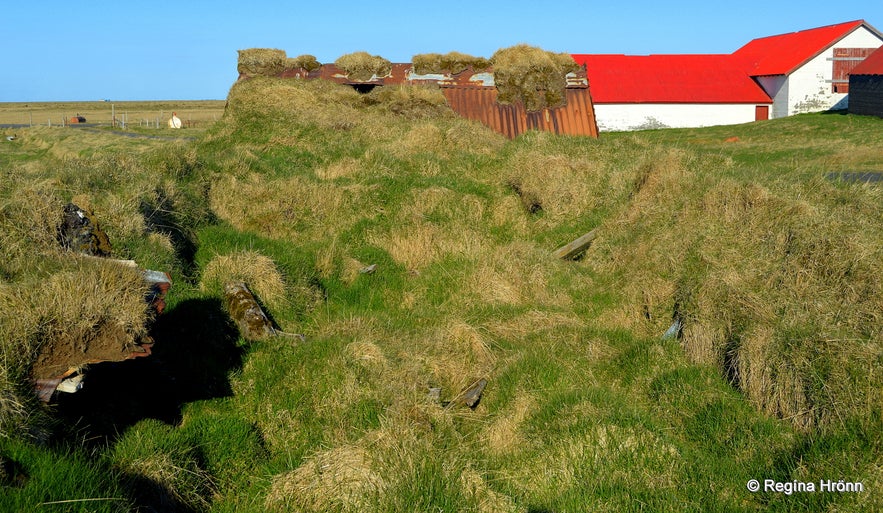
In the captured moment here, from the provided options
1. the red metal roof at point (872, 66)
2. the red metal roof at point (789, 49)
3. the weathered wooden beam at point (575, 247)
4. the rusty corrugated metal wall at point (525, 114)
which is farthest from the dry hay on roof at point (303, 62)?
the red metal roof at point (789, 49)

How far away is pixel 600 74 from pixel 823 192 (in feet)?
137

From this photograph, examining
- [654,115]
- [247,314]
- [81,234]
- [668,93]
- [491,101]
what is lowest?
[247,314]

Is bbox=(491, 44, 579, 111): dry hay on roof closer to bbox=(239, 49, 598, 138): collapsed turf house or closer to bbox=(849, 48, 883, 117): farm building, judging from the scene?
bbox=(239, 49, 598, 138): collapsed turf house

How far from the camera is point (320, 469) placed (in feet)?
16.4

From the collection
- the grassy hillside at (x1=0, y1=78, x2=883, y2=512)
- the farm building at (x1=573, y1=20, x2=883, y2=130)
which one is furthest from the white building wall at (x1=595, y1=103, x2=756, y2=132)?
the grassy hillside at (x1=0, y1=78, x2=883, y2=512)

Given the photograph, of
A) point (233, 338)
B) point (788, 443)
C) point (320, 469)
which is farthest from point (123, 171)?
point (788, 443)

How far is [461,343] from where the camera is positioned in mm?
7184

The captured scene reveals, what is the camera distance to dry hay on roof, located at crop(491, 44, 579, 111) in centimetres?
1645

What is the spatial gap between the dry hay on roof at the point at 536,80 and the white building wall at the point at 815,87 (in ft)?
121

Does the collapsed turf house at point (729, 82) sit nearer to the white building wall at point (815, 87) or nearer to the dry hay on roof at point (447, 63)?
the white building wall at point (815, 87)

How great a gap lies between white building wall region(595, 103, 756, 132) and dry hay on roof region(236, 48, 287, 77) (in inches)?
1245

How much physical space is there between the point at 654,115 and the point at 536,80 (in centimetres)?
3265

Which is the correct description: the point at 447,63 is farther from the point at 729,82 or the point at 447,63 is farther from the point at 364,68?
the point at 729,82

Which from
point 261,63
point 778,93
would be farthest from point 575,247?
point 778,93
